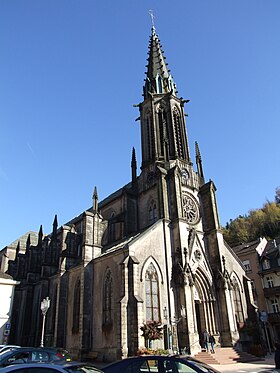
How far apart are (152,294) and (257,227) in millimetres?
44717

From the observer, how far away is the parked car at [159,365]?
740cm

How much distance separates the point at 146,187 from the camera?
31.9 meters

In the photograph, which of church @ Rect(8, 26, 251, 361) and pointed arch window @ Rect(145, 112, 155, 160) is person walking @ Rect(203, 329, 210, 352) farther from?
pointed arch window @ Rect(145, 112, 155, 160)

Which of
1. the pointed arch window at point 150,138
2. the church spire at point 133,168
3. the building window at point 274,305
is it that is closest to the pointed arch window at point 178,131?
the pointed arch window at point 150,138

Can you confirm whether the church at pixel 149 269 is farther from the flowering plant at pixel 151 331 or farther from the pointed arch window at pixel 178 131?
the flowering plant at pixel 151 331

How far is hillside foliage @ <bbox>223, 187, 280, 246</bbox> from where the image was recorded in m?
58.8

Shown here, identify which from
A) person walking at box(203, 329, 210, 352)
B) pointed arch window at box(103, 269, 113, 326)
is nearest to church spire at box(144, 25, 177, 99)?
pointed arch window at box(103, 269, 113, 326)

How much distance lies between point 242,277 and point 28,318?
2289 centimetres

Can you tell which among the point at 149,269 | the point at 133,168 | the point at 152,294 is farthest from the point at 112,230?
the point at 152,294

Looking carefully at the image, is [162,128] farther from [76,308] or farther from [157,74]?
[76,308]

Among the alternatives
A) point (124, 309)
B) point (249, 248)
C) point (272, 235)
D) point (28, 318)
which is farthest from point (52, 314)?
point (272, 235)

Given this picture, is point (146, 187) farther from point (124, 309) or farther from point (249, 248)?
point (249, 248)

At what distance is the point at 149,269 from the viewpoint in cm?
2303

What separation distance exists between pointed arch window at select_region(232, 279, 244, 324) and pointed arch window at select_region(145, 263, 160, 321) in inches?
354
